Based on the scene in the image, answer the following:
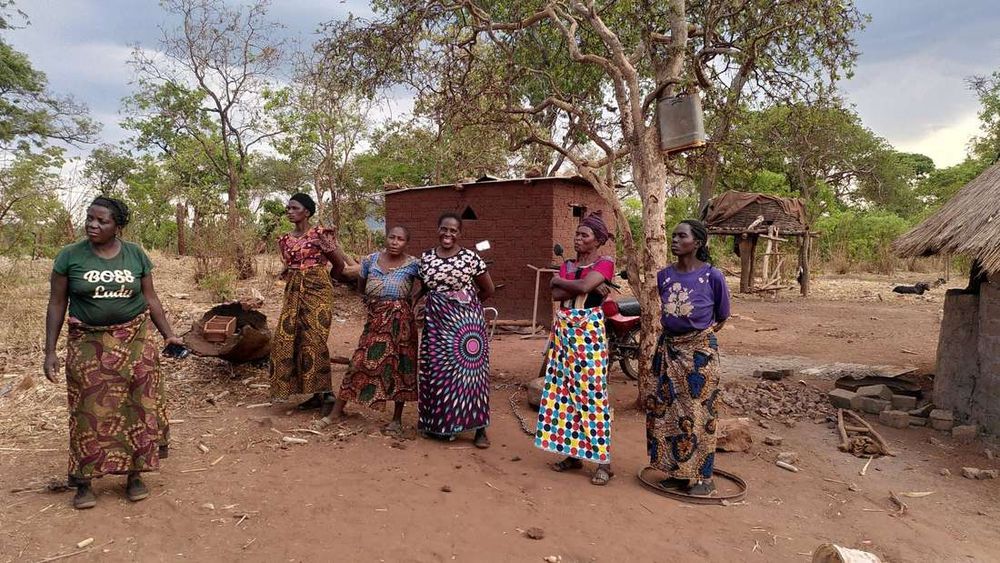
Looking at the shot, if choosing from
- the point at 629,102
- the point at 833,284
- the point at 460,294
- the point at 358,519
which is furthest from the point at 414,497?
the point at 833,284

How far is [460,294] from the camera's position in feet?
14.4

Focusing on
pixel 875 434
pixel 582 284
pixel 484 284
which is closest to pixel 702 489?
pixel 582 284

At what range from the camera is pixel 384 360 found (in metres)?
4.60

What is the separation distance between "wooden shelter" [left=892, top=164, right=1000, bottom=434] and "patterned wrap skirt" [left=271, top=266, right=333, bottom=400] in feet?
16.7

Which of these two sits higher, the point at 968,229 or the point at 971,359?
the point at 968,229

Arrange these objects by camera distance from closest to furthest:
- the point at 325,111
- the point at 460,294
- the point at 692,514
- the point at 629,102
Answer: the point at 692,514 → the point at 460,294 → the point at 629,102 → the point at 325,111

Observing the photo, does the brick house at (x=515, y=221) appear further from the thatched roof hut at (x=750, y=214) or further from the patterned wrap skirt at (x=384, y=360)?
the patterned wrap skirt at (x=384, y=360)

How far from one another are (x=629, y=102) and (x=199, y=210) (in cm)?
1163

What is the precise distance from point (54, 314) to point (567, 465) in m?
3.03

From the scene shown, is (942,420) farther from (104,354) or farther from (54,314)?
(54,314)

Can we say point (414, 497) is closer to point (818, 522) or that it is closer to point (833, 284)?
point (818, 522)

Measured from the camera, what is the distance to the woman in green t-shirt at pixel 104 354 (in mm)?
3221

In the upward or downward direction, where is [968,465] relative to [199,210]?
downward

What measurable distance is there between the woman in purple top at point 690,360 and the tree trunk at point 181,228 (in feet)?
46.8
